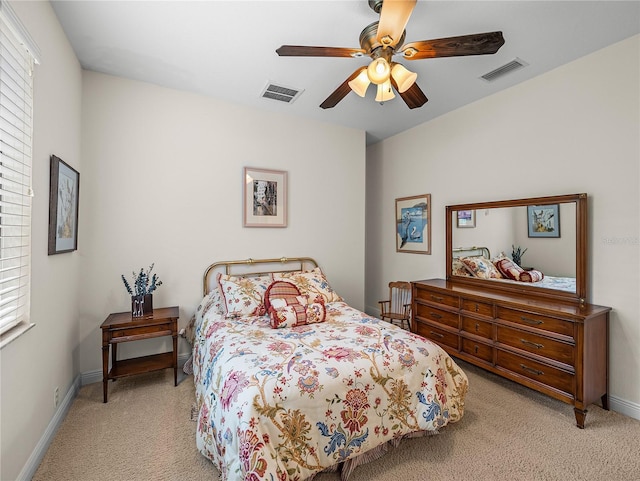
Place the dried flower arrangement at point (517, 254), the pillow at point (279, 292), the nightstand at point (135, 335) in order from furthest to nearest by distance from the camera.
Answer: the dried flower arrangement at point (517, 254)
the pillow at point (279, 292)
the nightstand at point (135, 335)

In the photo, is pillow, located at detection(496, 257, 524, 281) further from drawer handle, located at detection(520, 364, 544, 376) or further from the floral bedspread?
the floral bedspread

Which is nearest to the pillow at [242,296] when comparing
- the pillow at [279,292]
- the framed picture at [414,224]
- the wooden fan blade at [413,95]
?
the pillow at [279,292]

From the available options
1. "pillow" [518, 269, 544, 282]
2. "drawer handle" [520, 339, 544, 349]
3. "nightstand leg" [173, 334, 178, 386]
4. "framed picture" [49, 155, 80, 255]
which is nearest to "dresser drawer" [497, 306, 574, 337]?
"drawer handle" [520, 339, 544, 349]

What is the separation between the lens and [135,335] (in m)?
2.55

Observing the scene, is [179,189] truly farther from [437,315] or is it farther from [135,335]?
[437,315]

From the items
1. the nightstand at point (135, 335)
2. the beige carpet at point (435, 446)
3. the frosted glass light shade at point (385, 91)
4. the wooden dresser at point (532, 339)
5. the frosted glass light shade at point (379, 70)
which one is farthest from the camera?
the nightstand at point (135, 335)

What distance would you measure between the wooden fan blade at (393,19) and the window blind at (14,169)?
5.75 feet

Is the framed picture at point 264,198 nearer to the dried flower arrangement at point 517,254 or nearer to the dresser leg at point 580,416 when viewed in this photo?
the dried flower arrangement at point 517,254

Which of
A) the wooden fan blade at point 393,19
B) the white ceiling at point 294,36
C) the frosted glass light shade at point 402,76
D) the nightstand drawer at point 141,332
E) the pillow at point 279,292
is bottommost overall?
the nightstand drawer at point 141,332

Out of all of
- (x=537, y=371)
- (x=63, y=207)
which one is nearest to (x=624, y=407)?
(x=537, y=371)

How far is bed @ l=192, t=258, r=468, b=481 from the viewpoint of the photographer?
59.1 inches

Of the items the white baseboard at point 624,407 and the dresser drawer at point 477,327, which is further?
the dresser drawer at point 477,327

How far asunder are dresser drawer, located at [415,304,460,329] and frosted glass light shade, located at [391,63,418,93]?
2.18 metres

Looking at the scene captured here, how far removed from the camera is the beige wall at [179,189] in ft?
9.18
